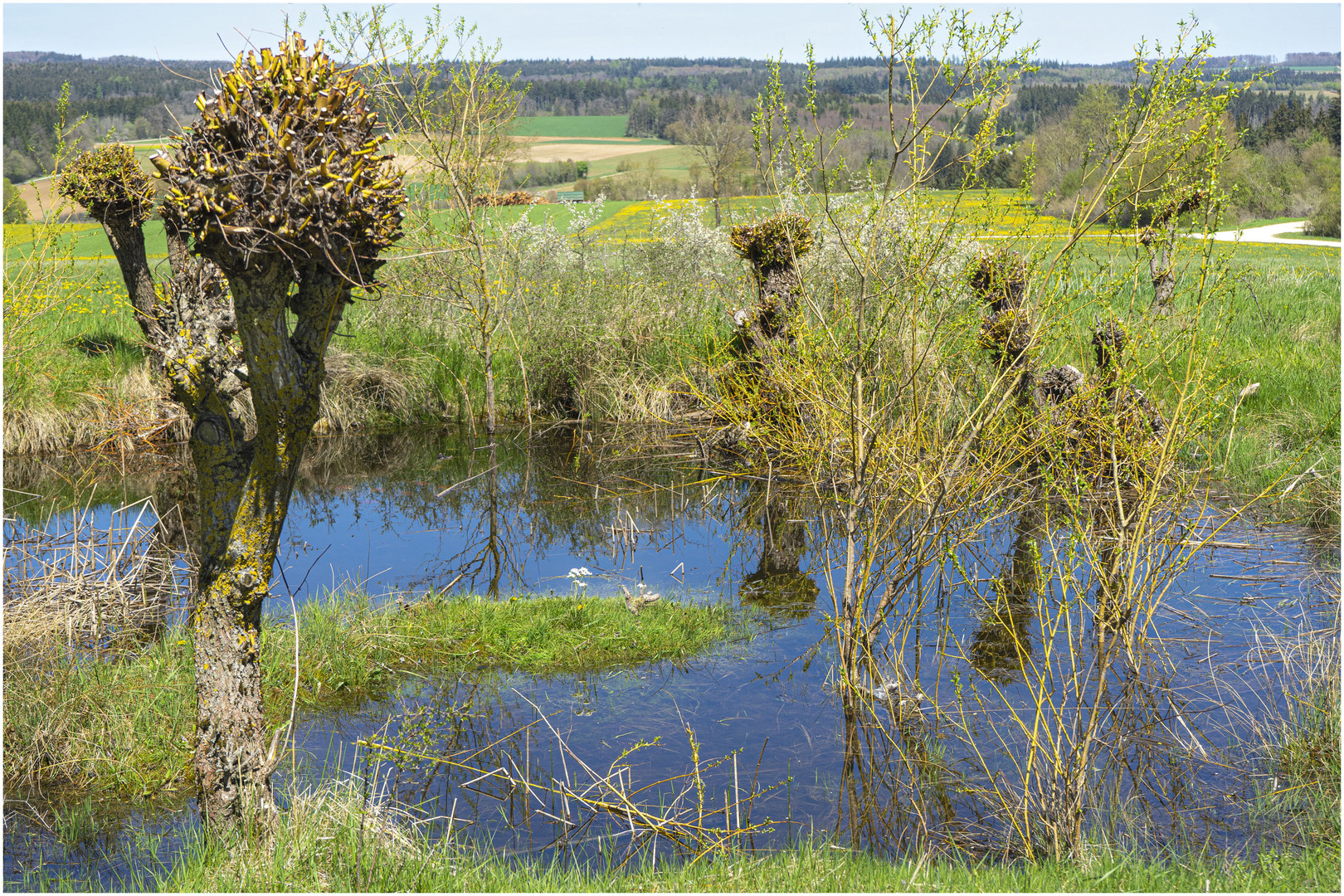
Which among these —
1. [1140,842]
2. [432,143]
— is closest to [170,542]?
[432,143]


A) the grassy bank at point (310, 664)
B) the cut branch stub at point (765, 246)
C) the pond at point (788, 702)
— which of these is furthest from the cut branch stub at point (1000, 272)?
the grassy bank at point (310, 664)

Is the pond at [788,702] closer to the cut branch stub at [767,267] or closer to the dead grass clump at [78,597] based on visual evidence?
the dead grass clump at [78,597]

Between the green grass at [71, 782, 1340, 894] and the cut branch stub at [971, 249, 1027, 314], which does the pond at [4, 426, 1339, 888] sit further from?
the cut branch stub at [971, 249, 1027, 314]

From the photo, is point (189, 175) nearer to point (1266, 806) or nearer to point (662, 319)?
point (1266, 806)

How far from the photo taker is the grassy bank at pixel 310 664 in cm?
539

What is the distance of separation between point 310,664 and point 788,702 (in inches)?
125

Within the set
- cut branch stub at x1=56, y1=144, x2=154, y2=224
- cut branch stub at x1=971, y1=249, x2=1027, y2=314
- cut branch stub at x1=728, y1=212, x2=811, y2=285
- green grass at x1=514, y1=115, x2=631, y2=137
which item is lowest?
cut branch stub at x1=971, y1=249, x2=1027, y2=314

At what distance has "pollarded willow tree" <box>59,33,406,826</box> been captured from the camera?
3.69m

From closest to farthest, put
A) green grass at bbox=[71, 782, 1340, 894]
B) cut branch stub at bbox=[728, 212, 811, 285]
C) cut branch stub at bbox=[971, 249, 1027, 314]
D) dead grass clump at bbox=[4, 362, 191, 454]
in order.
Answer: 1. green grass at bbox=[71, 782, 1340, 894]
2. cut branch stub at bbox=[971, 249, 1027, 314]
3. cut branch stub at bbox=[728, 212, 811, 285]
4. dead grass clump at bbox=[4, 362, 191, 454]

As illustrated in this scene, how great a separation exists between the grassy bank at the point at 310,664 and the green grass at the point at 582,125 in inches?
2383

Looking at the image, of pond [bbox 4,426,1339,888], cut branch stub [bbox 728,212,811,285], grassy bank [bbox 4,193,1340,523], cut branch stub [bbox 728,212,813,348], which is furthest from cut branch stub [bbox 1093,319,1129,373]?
cut branch stub [bbox 728,212,811,285]

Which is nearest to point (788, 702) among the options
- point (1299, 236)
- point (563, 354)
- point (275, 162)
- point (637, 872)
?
point (637, 872)

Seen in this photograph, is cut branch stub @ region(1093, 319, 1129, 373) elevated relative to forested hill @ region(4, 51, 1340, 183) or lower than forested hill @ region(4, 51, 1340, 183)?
lower

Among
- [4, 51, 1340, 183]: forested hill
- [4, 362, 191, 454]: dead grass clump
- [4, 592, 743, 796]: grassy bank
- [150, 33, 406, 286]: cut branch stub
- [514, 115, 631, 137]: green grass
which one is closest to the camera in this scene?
[150, 33, 406, 286]: cut branch stub
